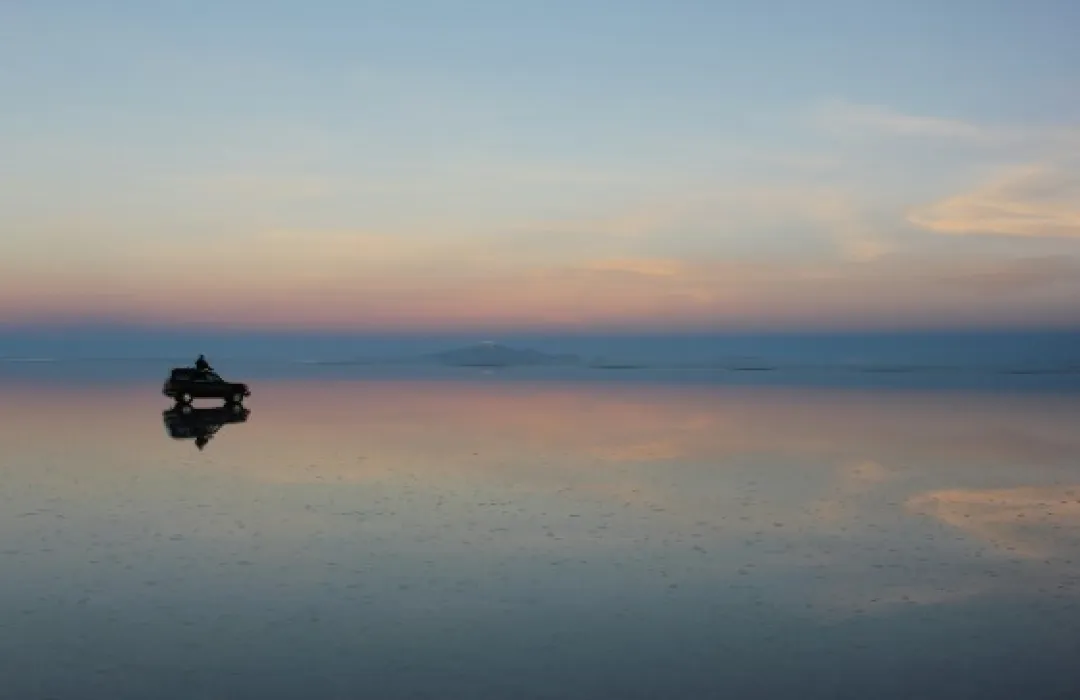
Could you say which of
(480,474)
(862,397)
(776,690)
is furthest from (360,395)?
(776,690)

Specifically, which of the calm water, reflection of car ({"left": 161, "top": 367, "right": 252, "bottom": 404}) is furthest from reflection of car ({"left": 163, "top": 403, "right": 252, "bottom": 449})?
the calm water

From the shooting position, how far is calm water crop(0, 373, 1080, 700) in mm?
11172

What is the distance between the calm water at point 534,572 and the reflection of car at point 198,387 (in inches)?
784

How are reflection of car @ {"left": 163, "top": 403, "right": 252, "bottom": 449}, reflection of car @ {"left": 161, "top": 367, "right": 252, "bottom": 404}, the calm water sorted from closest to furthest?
the calm water
reflection of car @ {"left": 163, "top": 403, "right": 252, "bottom": 449}
reflection of car @ {"left": 161, "top": 367, "right": 252, "bottom": 404}

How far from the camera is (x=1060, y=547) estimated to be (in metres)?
18.7

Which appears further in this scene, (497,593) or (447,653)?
(497,593)

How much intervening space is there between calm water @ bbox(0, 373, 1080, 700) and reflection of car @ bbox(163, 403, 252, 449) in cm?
367

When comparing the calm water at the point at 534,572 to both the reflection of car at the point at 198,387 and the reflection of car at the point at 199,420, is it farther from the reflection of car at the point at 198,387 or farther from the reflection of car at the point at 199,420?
the reflection of car at the point at 198,387

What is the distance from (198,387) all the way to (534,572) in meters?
44.2

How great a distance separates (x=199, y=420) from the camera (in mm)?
47375

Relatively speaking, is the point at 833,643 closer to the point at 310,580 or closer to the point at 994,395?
the point at 310,580

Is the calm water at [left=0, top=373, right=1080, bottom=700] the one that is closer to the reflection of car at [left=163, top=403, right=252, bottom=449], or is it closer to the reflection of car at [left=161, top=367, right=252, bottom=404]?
the reflection of car at [left=163, top=403, right=252, bottom=449]

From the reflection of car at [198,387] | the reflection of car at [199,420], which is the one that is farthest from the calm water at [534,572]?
the reflection of car at [198,387]

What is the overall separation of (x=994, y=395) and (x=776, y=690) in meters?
80.8
